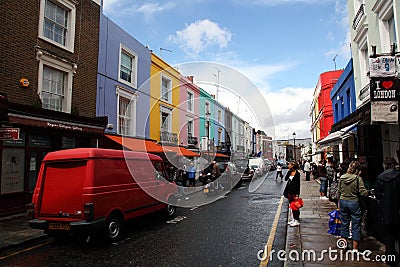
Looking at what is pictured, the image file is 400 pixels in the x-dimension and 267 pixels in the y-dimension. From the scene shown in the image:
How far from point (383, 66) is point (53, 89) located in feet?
35.7


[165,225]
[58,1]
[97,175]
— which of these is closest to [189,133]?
[58,1]

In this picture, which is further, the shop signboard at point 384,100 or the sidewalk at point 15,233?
the sidewalk at point 15,233

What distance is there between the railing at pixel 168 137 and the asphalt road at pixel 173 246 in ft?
33.3

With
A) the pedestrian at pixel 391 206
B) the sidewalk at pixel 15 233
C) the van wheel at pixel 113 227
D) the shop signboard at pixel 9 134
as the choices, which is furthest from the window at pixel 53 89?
the pedestrian at pixel 391 206

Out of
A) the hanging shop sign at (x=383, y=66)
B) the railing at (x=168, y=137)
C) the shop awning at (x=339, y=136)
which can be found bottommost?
the shop awning at (x=339, y=136)

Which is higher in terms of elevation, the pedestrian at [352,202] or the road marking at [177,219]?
the pedestrian at [352,202]

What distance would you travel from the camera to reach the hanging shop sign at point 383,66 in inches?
214

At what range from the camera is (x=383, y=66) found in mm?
5543

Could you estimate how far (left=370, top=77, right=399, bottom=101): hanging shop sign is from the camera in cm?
496

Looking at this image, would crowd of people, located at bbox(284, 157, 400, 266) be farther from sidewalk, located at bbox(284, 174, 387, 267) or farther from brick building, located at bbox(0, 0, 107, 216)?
brick building, located at bbox(0, 0, 107, 216)

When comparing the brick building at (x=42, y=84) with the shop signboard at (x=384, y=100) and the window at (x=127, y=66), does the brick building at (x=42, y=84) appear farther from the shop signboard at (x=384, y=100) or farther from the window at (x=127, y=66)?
the shop signboard at (x=384, y=100)

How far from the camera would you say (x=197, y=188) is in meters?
16.1

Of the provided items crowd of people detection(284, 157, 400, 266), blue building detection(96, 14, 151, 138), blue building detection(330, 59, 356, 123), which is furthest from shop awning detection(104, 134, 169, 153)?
blue building detection(330, 59, 356, 123)

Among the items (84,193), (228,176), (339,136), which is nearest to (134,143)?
(228,176)
